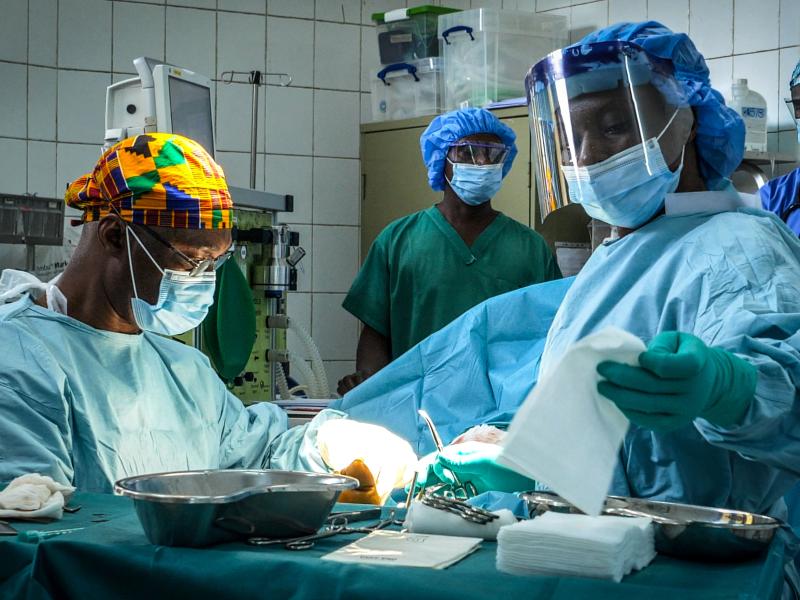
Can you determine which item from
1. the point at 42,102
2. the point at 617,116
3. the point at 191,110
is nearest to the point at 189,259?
the point at 617,116

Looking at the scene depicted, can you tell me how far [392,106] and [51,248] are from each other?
1.86 metres

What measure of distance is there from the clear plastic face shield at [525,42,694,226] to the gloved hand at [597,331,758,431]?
0.52 metres

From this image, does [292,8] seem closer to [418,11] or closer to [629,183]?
[418,11]

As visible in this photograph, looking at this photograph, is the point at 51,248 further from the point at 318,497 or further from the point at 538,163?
the point at 318,497

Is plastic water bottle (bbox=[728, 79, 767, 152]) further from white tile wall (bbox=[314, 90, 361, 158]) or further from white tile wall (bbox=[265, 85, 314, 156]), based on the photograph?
white tile wall (bbox=[265, 85, 314, 156])

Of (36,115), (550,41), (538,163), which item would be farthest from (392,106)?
(538,163)

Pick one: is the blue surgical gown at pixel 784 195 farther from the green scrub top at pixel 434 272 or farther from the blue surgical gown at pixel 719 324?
the blue surgical gown at pixel 719 324

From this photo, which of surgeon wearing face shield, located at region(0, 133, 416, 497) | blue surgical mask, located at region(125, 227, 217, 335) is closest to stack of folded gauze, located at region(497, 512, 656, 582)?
surgeon wearing face shield, located at region(0, 133, 416, 497)

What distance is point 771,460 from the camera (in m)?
1.39

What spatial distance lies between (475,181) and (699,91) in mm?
1752

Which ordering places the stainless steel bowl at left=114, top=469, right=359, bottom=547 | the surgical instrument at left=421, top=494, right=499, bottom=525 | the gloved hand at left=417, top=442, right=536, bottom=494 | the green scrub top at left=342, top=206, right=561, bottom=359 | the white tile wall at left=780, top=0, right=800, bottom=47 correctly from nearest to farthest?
the stainless steel bowl at left=114, top=469, right=359, bottom=547 < the surgical instrument at left=421, top=494, right=499, bottom=525 < the gloved hand at left=417, top=442, right=536, bottom=494 < the green scrub top at left=342, top=206, right=561, bottom=359 < the white tile wall at left=780, top=0, right=800, bottom=47

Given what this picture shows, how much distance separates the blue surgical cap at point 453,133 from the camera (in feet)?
11.5

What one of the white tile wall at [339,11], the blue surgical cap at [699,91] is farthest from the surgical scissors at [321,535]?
the white tile wall at [339,11]

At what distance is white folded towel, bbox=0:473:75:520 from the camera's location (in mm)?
1422
